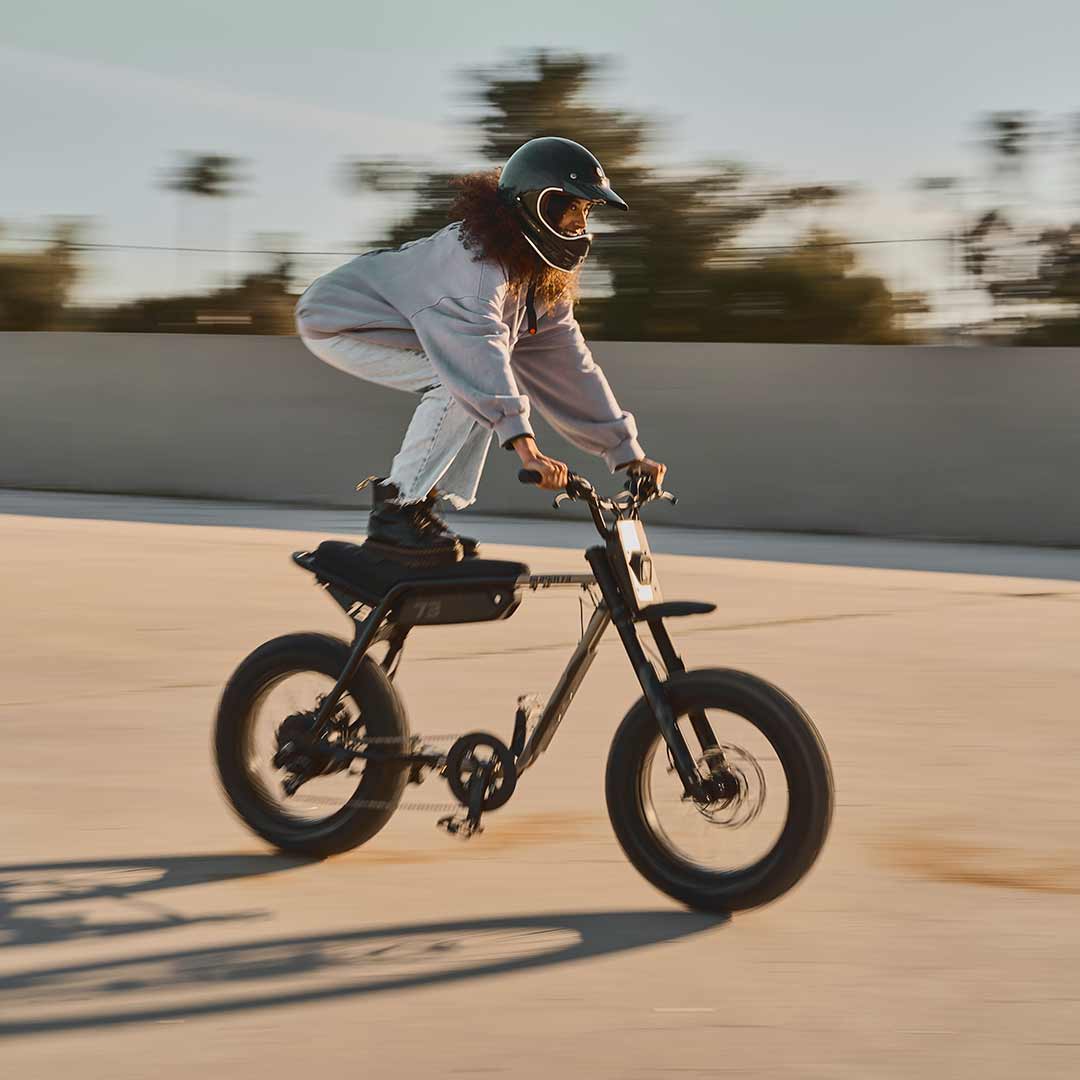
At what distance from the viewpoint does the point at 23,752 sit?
6.52 metres

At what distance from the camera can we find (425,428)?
4996 millimetres

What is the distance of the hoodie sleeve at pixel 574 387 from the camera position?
5.14 m

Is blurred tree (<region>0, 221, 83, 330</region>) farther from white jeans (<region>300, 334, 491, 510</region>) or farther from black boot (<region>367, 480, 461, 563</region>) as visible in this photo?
black boot (<region>367, 480, 461, 563</region>)

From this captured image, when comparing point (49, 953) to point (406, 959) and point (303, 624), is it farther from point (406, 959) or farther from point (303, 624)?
point (303, 624)

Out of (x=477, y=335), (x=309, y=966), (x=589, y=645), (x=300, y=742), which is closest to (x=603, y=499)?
(x=589, y=645)

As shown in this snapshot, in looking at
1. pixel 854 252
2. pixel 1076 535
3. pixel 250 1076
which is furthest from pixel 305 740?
pixel 854 252

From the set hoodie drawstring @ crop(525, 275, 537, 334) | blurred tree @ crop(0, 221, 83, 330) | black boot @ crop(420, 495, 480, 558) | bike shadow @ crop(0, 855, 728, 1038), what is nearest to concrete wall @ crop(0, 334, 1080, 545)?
A: blurred tree @ crop(0, 221, 83, 330)

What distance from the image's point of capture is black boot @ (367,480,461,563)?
16.6 feet

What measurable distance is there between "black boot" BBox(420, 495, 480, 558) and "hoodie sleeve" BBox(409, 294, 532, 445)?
38 centimetres

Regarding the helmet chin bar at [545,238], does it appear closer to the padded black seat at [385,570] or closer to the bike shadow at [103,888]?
the padded black seat at [385,570]

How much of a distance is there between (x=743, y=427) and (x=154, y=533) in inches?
265

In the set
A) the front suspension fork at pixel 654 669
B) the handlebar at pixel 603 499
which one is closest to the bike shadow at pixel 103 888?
the front suspension fork at pixel 654 669

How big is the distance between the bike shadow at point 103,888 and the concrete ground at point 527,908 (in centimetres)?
1

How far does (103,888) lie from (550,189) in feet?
6.78
